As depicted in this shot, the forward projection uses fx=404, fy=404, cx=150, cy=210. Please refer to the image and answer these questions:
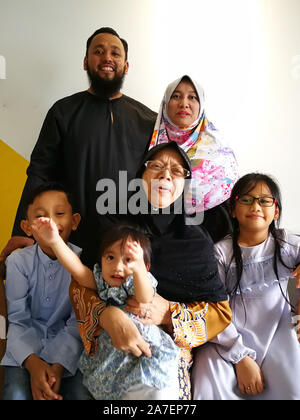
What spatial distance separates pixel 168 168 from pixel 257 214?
Answer: 42 cm

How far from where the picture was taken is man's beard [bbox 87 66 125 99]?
227 centimetres

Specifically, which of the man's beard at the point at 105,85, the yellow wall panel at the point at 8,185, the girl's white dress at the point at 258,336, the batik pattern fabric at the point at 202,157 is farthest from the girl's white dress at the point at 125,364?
the yellow wall panel at the point at 8,185

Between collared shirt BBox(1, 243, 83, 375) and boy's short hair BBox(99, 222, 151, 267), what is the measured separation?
30 cm

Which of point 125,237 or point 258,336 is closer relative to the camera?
point 125,237

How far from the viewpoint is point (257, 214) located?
5.25 feet

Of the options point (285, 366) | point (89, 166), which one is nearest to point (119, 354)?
point (285, 366)

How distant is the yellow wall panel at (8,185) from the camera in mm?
2688

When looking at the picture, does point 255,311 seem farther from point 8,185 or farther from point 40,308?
point 8,185

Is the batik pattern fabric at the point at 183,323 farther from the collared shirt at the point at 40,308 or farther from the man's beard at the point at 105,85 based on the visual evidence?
the man's beard at the point at 105,85

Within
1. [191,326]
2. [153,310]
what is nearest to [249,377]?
[191,326]

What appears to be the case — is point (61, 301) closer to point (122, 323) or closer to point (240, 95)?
point (122, 323)

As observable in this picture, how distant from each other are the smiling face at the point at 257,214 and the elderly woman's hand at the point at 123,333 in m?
0.68

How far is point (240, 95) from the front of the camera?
2.73 m
